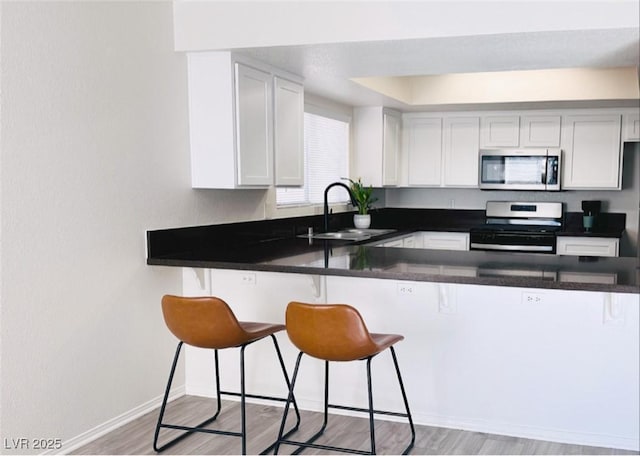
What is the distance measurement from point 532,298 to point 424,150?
3.67 m

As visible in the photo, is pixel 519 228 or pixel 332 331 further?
pixel 519 228

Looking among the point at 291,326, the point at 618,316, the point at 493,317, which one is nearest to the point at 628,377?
the point at 618,316

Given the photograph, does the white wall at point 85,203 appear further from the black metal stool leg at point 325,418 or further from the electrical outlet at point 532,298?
the electrical outlet at point 532,298

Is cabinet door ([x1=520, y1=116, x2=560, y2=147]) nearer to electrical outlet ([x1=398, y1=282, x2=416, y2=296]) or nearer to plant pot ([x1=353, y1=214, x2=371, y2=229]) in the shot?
plant pot ([x1=353, y1=214, x2=371, y2=229])

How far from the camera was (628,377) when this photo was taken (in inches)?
124

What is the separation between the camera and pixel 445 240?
6.55 metres

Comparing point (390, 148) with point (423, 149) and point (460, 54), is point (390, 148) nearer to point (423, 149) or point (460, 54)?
point (423, 149)

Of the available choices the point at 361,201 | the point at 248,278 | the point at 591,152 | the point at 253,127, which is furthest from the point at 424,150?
the point at 248,278

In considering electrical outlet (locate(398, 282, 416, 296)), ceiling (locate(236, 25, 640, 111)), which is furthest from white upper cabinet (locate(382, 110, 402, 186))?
electrical outlet (locate(398, 282, 416, 296))

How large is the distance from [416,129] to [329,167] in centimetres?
135

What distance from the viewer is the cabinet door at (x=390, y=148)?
6.29m

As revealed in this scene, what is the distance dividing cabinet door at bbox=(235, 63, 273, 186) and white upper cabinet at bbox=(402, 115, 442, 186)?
2.81 m

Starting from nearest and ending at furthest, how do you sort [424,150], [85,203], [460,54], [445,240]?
[85,203] < [460,54] < [445,240] < [424,150]

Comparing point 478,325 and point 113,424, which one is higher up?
point 478,325
